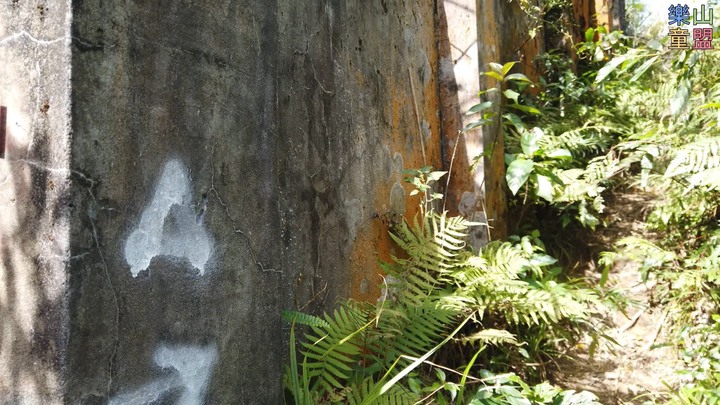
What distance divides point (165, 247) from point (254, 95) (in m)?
0.59

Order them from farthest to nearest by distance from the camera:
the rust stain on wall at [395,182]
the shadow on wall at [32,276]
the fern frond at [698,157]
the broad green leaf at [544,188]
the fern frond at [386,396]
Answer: the broad green leaf at [544,188] < the fern frond at [698,157] < the rust stain on wall at [395,182] < the fern frond at [386,396] < the shadow on wall at [32,276]

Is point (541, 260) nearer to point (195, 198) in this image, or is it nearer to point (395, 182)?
point (395, 182)

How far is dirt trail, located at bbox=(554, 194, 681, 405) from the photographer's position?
324cm

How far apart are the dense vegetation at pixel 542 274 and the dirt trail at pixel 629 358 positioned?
69 mm

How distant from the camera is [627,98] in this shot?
524 cm

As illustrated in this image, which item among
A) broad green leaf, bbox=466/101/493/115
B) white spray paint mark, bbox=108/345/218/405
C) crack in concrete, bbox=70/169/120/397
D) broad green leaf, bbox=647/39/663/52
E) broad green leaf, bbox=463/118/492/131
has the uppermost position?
broad green leaf, bbox=647/39/663/52

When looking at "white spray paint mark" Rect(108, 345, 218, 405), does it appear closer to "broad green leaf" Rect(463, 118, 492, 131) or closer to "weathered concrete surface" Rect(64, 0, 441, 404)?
"weathered concrete surface" Rect(64, 0, 441, 404)

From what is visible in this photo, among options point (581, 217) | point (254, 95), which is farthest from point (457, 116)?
point (254, 95)

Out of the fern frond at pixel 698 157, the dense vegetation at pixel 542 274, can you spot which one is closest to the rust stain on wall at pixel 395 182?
the dense vegetation at pixel 542 274

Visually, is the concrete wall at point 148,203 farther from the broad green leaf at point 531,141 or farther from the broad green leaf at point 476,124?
the broad green leaf at point 531,141

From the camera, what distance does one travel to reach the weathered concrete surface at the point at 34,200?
134 cm

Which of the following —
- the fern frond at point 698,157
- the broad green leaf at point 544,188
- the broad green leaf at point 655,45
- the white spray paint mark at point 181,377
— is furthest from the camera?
the broad green leaf at point 544,188

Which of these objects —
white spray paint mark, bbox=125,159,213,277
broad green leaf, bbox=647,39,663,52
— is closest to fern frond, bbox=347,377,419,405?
white spray paint mark, bbox=125,159,213,277

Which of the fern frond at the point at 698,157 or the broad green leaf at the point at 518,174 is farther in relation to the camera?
the broad green leaf at the point at 518,174
